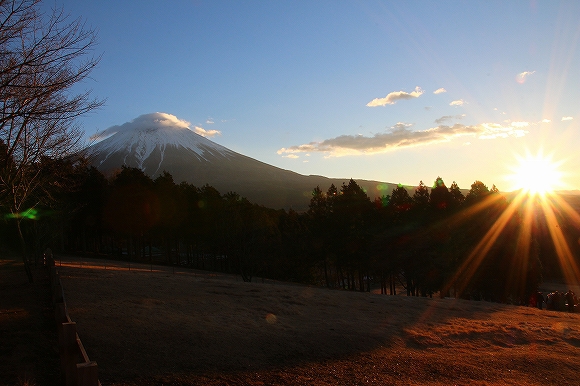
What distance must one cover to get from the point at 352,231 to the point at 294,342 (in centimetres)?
2764

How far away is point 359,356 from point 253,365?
8.59 feet

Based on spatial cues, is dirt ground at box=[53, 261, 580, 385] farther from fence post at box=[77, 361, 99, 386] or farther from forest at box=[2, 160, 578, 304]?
forest at box=[2, 160, 578, 304]

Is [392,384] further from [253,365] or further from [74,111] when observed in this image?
[74,111]

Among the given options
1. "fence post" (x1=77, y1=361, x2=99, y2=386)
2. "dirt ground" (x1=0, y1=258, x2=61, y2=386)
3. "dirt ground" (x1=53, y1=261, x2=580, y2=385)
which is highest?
"fence post" (x1=77, y1=361, x2=99, y2=386)

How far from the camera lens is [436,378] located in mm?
8297

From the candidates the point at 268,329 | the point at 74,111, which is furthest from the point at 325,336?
the point at 74,111

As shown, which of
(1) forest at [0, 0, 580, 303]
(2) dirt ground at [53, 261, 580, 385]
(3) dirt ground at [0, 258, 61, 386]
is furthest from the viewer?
(1) forest at [0, 0, 580, 303]

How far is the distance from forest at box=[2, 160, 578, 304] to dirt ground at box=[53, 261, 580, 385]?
1309cm

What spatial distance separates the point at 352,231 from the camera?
37031 mm

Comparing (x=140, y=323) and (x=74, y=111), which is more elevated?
(x=74, y=111)

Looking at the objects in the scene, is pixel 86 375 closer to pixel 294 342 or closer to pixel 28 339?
pixel 28 339

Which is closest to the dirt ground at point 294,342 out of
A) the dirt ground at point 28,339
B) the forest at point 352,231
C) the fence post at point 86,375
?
the dirt ground at point 28,339

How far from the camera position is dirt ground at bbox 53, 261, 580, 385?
764 cm

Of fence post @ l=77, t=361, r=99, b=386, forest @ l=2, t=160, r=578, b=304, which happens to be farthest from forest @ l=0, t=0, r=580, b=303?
fence post @ l=77, t=361, r=99, b=386
